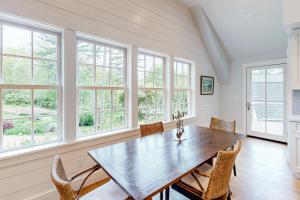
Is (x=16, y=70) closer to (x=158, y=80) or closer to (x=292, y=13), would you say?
(x=158, y=80)

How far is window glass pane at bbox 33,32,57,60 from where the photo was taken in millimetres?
2066

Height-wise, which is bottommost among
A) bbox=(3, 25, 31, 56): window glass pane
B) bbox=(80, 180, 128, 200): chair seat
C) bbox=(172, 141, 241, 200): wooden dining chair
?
bbox=(80, 180, 128, 200): chair seat

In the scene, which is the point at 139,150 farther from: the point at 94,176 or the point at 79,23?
the point at 79,23

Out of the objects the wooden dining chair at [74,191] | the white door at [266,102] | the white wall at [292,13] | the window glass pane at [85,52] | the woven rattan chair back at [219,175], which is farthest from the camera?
the white door at [266,102]

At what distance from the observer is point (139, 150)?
1770 mm

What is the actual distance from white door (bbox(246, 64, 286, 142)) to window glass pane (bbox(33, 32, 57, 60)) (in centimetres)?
506

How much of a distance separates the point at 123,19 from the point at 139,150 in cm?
211

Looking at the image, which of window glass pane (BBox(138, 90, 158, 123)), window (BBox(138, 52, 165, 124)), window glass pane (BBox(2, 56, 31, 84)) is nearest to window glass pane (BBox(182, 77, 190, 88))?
window (BBox(138, 52, 165, 124))

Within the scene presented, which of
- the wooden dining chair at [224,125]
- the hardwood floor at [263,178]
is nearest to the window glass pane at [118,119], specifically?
the hardwood floor at [263,178]

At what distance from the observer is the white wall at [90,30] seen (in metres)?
1.83

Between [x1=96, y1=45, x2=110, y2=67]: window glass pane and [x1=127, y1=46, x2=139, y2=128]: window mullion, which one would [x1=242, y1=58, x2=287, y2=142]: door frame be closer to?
[x1=127, y1=46, x2=139, y2=128]: window mullion

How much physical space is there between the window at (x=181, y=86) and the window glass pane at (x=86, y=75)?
208cm

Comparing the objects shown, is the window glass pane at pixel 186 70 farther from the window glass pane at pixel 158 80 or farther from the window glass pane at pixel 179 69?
the window glass pane at pixel 158 80

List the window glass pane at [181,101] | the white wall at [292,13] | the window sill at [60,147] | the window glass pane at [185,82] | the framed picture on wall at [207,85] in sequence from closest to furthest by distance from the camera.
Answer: the window sill at [60,147], the white wall at [292,13], the window glass pane at [181,101], the window glass pane at [185,82], the framed picture on wall at [207,85]
